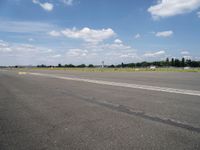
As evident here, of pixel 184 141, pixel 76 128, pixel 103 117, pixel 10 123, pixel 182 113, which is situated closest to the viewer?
pixel 184 141

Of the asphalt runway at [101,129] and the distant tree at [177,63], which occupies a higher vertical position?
the distant tree at [177,63]

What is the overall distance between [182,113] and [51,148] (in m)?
4.41

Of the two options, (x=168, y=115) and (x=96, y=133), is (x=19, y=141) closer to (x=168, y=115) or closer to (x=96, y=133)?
(x=96, y=133)

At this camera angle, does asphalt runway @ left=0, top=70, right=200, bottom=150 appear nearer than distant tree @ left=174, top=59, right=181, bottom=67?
Yes

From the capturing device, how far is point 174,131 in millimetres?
4188

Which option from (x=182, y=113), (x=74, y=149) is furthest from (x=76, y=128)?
(x=182, y=113)

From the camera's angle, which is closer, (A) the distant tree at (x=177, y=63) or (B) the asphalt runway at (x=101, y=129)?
(B) the asphalt runway at (x=101, y=129)

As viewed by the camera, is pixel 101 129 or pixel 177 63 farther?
pixel 177 63

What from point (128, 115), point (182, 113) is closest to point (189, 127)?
point (182, 113)

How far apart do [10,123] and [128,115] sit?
350 centimetres

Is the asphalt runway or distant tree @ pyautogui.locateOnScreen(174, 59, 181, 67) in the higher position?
distant tree @ pyautogui.locateOnScreen(174, 59, 181, 67)

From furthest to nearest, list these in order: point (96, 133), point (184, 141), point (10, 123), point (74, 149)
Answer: point (10, 123)
point (96, 133)
point (184, 141)
point (74, 149)

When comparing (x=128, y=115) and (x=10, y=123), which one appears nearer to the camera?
(x=10, y=123)

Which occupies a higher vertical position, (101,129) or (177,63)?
(177,63)
